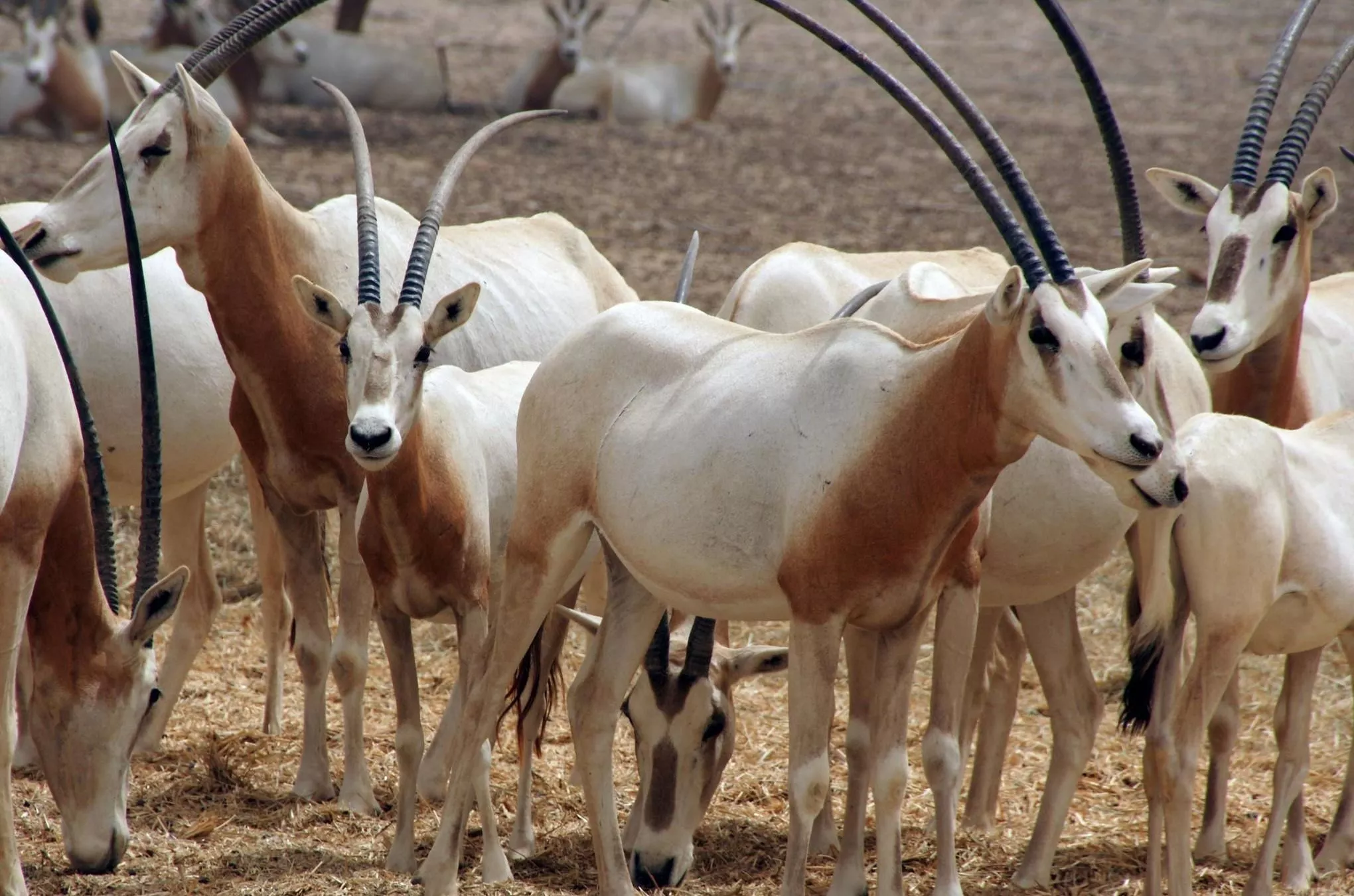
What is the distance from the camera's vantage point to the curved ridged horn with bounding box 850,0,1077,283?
13.3 ft

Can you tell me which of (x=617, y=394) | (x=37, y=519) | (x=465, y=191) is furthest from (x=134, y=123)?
(x=465, y=191)

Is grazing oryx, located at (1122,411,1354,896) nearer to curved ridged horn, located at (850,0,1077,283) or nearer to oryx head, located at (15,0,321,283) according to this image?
curved ridged horn, located at (850,0,1077,283)

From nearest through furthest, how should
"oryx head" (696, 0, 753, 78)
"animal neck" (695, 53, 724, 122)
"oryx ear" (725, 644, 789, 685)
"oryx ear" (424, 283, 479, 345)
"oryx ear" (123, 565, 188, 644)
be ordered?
"oryx ear" (123, 565, 188, 644), "oryx ear" (424, 283, 479, 345), "oryx ear" (725, 644, 789, 685), "animal neck" (695, 53, 724, 122), "oryx head" (696, 0, 753, 78)

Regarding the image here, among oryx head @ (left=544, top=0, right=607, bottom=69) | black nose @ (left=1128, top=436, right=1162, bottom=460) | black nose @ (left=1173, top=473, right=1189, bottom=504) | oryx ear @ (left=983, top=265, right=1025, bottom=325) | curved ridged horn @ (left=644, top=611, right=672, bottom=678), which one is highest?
oryx ear @ (left=983, top=265, right=1025, bottom=325)

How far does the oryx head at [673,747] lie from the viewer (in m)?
4.94

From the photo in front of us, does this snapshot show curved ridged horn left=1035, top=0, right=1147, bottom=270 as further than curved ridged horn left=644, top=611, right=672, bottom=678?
No

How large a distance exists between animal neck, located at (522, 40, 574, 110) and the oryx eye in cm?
1777

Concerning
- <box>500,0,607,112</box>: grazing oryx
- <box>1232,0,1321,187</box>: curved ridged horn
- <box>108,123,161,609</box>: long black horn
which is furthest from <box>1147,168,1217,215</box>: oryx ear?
<box>500,0,607,112</box>: grazing oryx

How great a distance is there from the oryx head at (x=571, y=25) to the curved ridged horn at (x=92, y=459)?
56.0ft

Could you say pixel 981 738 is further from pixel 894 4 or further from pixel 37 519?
pixel 894 4

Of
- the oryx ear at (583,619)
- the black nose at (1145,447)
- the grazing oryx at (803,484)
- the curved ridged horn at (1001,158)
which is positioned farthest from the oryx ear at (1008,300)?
the oryx ear at (583,619)

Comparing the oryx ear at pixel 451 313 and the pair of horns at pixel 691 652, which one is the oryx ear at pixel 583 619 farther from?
the oryx ear at pixel 451 313

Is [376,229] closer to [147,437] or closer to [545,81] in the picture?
[147,437]

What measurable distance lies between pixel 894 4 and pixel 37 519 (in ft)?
94.6
